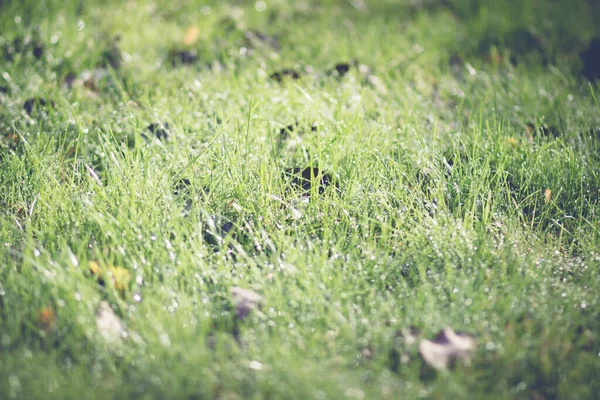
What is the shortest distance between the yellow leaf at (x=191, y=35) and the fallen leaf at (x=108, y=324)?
88.2 inches

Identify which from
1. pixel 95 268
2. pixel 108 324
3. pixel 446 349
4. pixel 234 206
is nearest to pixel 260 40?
pixel 234 206

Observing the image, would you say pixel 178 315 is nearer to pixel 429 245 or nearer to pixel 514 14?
pixel 429 245

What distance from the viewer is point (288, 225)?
1.88 metres

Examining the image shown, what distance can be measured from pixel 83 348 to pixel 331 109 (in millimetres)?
1555

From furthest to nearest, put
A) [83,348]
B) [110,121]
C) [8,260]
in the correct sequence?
[110,121] → [8,260] → [83,348]

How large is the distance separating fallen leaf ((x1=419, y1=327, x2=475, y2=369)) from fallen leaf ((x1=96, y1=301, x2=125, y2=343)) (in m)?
0.78

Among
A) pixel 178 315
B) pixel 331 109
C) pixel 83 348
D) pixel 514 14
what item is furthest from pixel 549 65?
pixel 83 348

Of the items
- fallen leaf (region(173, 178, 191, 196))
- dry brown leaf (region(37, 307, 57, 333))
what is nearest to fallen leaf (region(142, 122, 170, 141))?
fallen leaf (region(173, 178, 191, 196))

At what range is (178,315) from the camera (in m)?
1.45

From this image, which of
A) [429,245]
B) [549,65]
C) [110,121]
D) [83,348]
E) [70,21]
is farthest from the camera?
[70,21]

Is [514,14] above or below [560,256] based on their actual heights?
above

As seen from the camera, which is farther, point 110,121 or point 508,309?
point 110,121

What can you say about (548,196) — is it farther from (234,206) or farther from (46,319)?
(46,319)

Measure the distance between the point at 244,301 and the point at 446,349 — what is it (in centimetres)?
55
